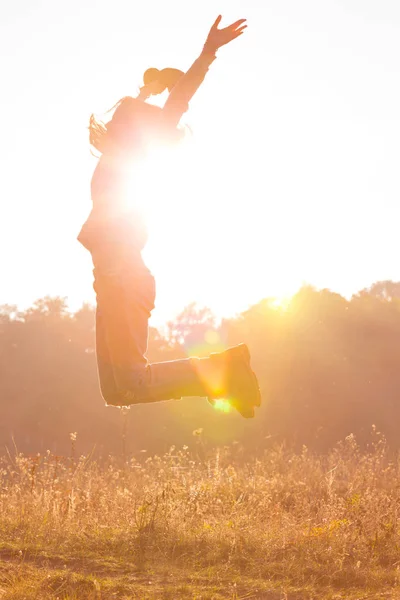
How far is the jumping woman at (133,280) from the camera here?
4141 millimetres

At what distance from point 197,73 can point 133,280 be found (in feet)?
4.61

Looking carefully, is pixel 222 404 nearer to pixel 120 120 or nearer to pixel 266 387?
pixel 120 120

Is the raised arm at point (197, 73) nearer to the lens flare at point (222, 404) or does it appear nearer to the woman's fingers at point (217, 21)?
the woman's fingers at point (217, 21)

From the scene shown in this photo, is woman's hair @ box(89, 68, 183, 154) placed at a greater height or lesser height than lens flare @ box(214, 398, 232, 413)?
greater

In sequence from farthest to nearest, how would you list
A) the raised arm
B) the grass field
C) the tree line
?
the tree line < the raised arm < the grass field

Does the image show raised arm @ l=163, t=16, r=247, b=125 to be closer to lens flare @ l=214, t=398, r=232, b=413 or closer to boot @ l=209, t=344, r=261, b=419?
boot @ l=209, t=344, r=261, b=419

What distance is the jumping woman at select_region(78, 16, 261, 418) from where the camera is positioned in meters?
4.14

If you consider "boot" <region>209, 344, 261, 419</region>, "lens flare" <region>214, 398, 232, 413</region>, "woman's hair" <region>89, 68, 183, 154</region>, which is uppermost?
"woman's hair" <region>89, 68, 183, 154</region>

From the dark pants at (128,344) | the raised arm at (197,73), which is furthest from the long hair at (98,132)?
the dark pants at (128,344)

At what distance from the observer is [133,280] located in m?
4.16

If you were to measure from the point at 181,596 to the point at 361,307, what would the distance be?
3390 centimetres

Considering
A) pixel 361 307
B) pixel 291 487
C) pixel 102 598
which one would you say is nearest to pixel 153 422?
pixel 361 307

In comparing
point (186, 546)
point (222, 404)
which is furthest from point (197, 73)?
point (186, 546)

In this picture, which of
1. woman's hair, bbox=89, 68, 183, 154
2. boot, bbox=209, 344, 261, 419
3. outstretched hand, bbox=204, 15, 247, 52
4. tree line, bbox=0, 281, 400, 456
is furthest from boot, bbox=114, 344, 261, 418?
tree line, bbox=0, 281, 400, 456
